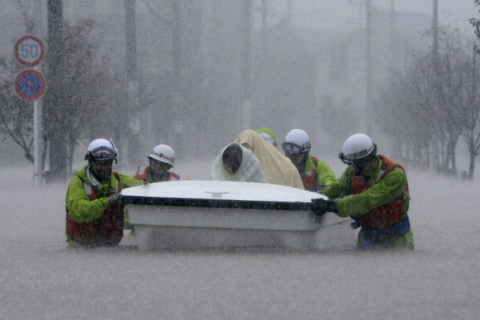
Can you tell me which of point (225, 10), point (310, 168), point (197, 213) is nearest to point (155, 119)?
point (225, 10)

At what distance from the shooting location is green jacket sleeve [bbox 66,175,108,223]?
9008mm

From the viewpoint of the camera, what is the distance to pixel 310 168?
12.3 metres

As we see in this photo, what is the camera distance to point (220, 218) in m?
8.91

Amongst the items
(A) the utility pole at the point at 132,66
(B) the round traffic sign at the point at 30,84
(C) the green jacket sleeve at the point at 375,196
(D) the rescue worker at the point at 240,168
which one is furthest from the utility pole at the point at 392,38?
(C) the green jacket sleeve at the point at 375,196

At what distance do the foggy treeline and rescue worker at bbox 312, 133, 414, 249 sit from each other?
50.2 ft

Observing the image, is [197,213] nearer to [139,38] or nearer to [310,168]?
[310,168]

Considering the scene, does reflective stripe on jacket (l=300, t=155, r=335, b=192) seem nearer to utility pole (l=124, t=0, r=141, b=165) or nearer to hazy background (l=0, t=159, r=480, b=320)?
hazy background (l=0, t=159, r=480, b=320)

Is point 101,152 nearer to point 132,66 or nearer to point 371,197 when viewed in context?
point 371,197

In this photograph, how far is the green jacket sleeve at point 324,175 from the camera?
11891 millimetres

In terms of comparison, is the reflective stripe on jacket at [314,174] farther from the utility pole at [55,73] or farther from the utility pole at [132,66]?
the utility pole at [132,66]

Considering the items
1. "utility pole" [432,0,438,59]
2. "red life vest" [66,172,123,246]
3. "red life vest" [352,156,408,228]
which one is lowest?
"red life vest" [66,172,123,246]

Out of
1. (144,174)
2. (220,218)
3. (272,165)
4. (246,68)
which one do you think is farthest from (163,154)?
(246,68)

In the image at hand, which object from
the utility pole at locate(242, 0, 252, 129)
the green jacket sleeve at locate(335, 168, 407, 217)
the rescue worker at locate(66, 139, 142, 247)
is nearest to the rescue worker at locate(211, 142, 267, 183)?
the rescue worker at locate(66, 139, 142, 247)

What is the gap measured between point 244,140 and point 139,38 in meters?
38.4
